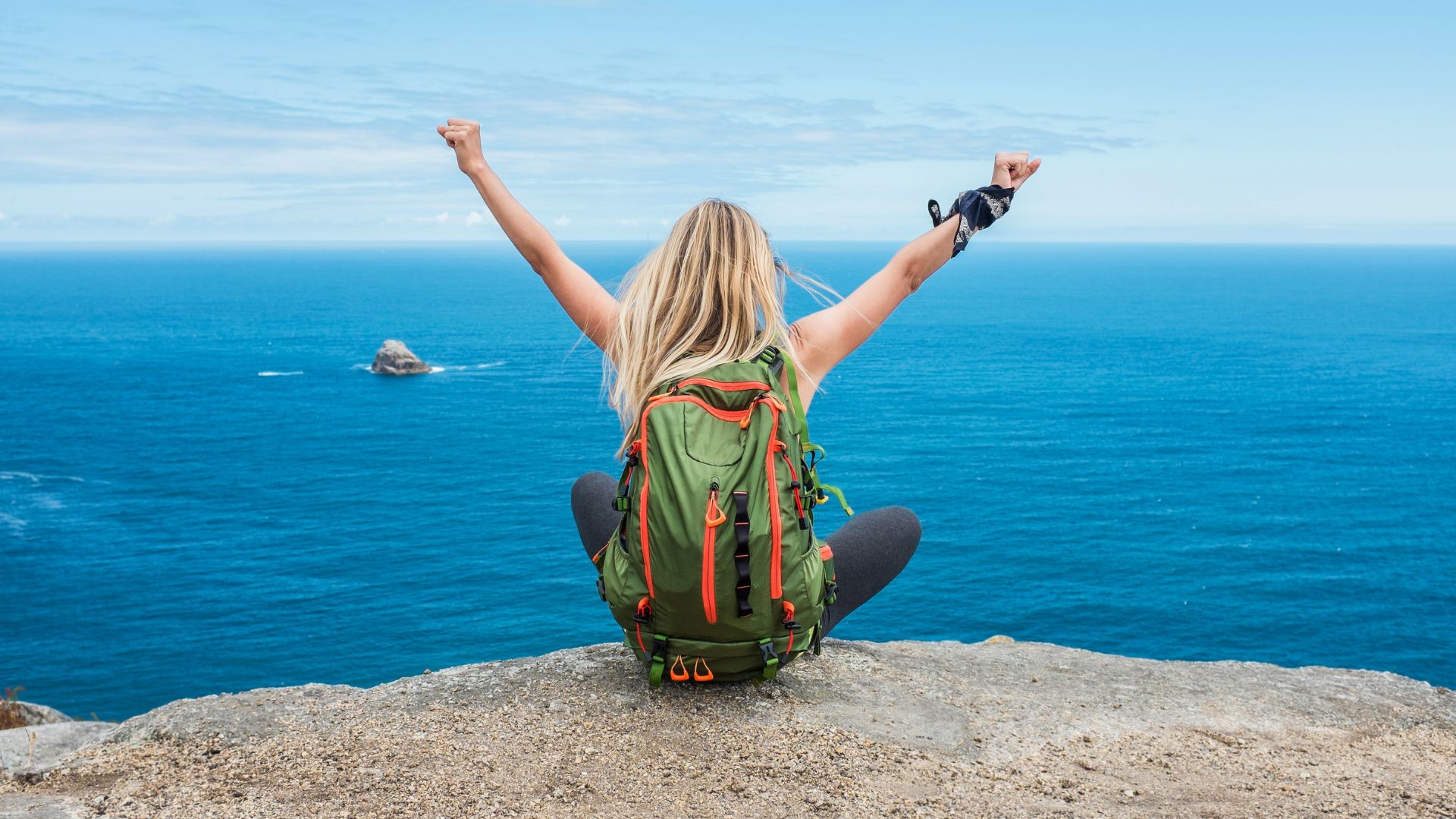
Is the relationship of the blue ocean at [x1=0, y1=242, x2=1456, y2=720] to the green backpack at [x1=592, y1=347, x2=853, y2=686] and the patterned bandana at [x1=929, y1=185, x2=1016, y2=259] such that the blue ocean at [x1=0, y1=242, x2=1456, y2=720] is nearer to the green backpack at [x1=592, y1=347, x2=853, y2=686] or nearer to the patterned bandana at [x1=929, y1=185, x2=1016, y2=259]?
the patterned bandana at [x1=929, y1=185, x2=1016, y2=259]

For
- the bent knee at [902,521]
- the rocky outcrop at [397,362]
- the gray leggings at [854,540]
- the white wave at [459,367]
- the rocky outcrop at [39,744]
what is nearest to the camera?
the rocky outcrop at [39,744]

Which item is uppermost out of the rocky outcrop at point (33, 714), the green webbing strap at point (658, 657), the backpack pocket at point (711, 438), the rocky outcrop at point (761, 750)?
the backpack pocket at point (711, 438)

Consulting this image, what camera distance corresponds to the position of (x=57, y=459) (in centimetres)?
6962

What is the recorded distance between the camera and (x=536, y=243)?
205 inches

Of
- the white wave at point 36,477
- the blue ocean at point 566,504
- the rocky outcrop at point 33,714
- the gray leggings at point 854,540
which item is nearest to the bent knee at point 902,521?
the gray leggings at point 854,540

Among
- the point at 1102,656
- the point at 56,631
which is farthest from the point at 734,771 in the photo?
the point at 56,631

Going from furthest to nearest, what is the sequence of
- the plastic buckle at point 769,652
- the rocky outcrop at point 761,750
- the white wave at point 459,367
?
1. the white wave at point 459,367
2. the plastic buckle at point 769,652
3. the rocky outcrop at point 761,750

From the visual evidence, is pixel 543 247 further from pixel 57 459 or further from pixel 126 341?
pixel 126 341

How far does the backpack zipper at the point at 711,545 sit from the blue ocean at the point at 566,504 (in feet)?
53.0

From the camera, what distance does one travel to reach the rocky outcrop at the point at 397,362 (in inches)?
3959

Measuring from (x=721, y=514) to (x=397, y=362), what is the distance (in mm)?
101395

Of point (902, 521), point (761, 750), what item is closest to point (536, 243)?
point (902, 521)

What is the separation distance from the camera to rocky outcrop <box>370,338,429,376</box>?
3959 inches

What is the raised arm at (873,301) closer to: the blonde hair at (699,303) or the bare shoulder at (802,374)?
the bare shoulder at (802,374)
